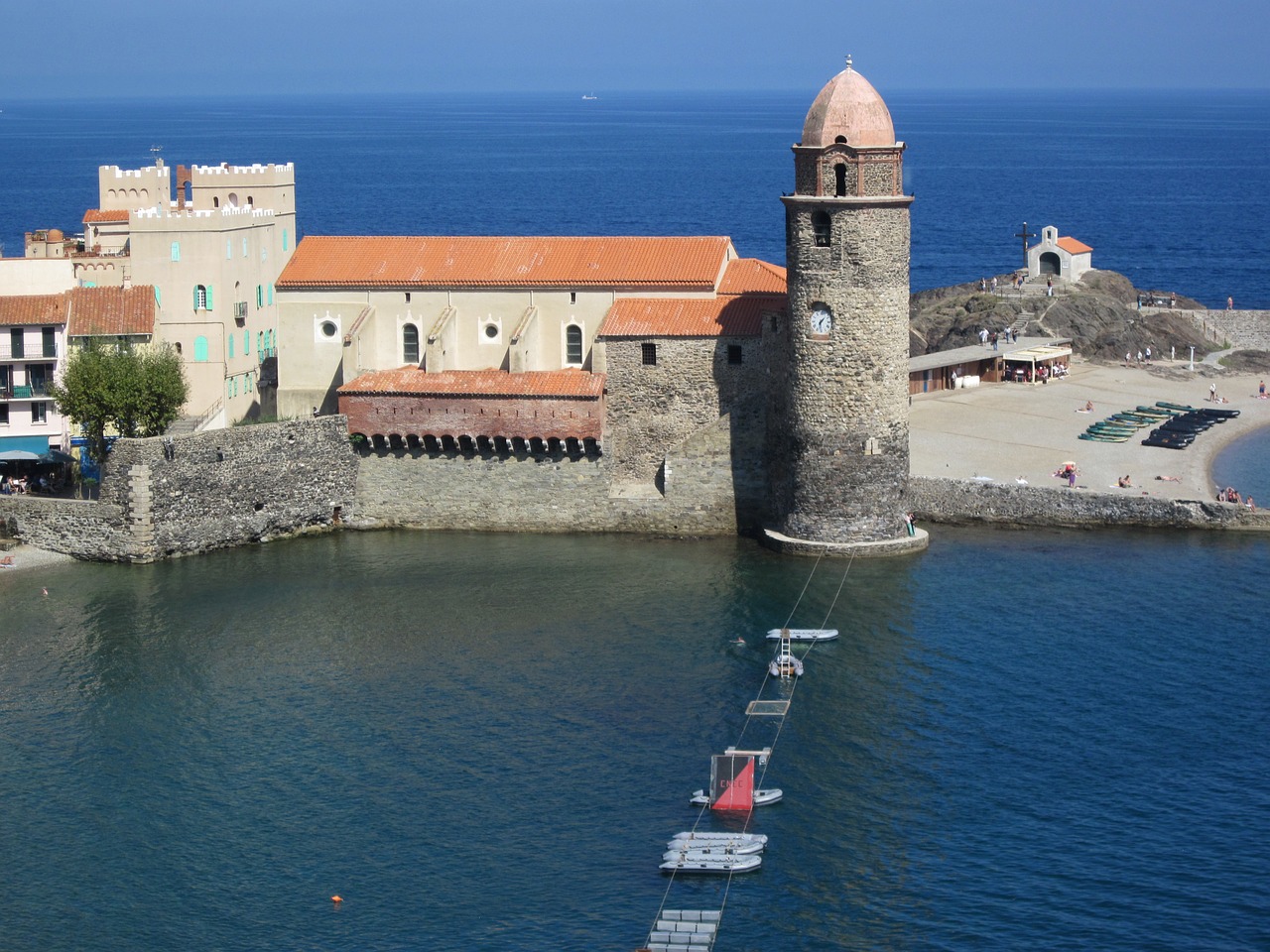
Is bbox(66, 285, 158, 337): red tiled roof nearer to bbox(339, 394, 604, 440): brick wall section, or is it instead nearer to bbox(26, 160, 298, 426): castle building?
bbox(26, 160, 298, 426): castle building

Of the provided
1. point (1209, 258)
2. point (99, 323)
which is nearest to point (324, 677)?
point (99, 323)

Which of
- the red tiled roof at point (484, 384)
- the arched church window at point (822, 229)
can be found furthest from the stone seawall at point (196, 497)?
the arched church window at point (822, 229)

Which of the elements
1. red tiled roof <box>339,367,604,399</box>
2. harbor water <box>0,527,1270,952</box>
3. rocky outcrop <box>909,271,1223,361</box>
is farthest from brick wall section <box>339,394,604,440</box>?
rocky outcrop <box>909,271,1223,361</box>

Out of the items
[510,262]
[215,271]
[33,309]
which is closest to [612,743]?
[510,262]

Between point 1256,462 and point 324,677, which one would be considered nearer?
point 324,677

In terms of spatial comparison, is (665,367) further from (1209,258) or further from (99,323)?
(1209,258)

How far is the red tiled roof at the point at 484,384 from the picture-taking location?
55.7 m

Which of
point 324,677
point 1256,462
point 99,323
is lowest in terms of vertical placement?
point 324,677

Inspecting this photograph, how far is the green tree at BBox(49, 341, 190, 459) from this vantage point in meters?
55.9

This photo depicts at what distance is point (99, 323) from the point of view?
58.9 m

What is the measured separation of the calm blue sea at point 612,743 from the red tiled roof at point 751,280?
24.5 feet

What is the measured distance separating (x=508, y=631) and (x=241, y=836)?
12.5 metres

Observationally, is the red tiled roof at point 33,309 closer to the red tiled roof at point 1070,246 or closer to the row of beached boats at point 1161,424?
the row of beached boats at point 1161,424

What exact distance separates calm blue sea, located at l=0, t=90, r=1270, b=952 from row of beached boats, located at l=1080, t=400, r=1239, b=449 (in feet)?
16.6
